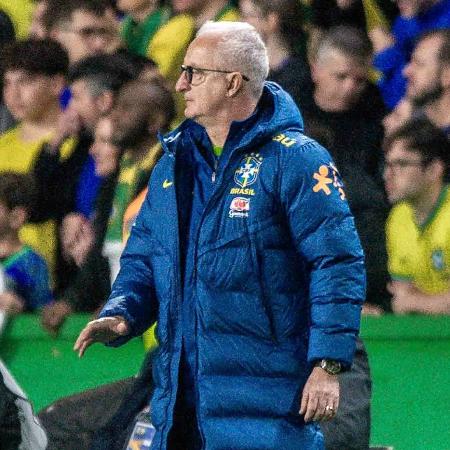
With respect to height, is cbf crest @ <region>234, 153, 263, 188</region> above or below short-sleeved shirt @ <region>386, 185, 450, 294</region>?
above

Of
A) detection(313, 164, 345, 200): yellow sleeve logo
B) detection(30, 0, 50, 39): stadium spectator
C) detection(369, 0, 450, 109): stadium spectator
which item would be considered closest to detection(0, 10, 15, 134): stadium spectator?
detection(30, 0, 50, 39): stadium spectator

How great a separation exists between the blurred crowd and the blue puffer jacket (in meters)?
1.66

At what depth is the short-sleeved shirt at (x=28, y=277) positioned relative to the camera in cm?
599

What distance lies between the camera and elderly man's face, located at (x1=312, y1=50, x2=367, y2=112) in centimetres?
550

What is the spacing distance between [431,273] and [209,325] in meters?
2.00

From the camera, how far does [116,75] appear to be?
6062 millimetres

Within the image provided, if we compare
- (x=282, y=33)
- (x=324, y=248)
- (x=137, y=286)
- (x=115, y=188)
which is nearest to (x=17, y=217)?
(x=115, y=188)

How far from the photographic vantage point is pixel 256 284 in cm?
323

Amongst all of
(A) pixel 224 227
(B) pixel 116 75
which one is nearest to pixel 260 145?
(A) pixel 224 227

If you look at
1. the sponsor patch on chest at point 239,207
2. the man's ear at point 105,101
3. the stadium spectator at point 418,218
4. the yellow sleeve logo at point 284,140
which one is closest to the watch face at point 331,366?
the sponsor patch on chest at point 239,207

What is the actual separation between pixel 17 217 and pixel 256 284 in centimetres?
310

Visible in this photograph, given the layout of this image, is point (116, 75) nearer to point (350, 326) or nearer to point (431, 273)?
point (431, 273)

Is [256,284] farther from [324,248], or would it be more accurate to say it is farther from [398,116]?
[398,116]

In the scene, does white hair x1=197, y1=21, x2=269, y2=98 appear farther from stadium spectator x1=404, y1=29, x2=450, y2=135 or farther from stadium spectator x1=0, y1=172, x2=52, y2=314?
stadium spectator x1=0, y1=172, x2=52, y2=314
